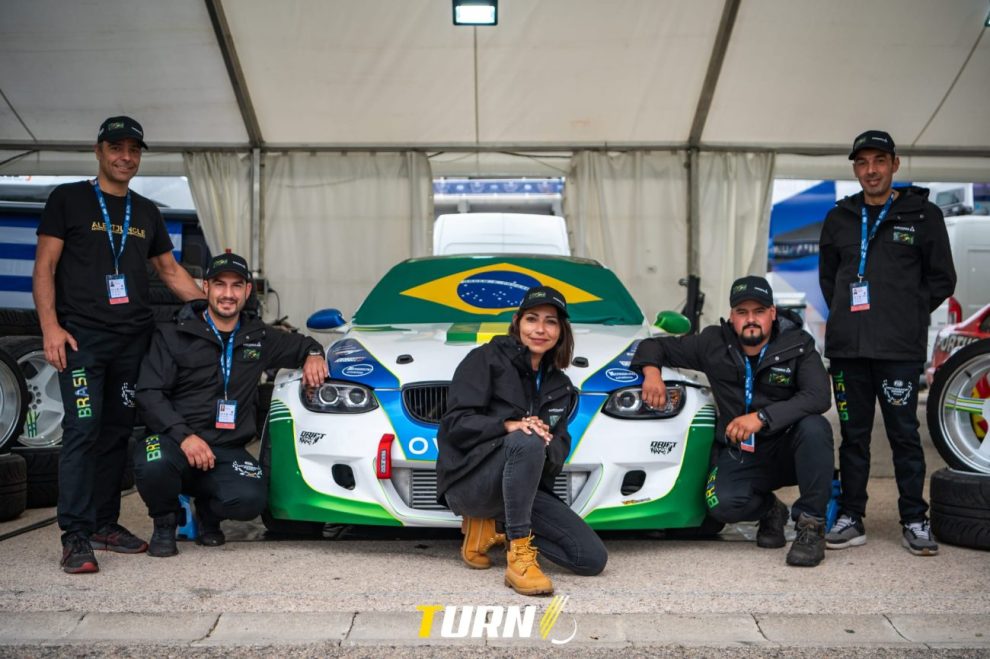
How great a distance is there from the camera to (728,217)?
9.48 meters

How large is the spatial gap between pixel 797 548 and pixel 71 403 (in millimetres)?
3173

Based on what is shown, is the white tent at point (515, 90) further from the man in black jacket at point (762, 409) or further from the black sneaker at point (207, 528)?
the black sneaker at point (207, 528)

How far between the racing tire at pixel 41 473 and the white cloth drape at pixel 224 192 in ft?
12.9

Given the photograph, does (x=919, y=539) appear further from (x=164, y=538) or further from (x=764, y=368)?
(x=164, y=538)

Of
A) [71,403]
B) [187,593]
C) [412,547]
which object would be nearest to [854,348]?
[412,547]

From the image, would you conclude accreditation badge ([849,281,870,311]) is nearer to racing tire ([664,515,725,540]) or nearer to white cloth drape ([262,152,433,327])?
racing tire ([664,515,725,540])

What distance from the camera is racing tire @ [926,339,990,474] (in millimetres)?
4953

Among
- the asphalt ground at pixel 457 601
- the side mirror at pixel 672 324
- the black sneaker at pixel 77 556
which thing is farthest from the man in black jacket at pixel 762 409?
the black sneaker at pixel 77 556

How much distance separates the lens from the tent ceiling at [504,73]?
802cm

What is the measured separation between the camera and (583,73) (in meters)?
8.55

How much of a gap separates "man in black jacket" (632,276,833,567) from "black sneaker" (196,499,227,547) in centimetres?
208

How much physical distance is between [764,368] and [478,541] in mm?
1543

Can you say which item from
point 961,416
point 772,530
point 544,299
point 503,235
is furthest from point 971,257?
point 544,299

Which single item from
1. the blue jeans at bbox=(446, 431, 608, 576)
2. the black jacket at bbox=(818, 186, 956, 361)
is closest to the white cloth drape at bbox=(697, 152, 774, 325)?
the black jacket at bbox=(818, 186, 956, 361)
